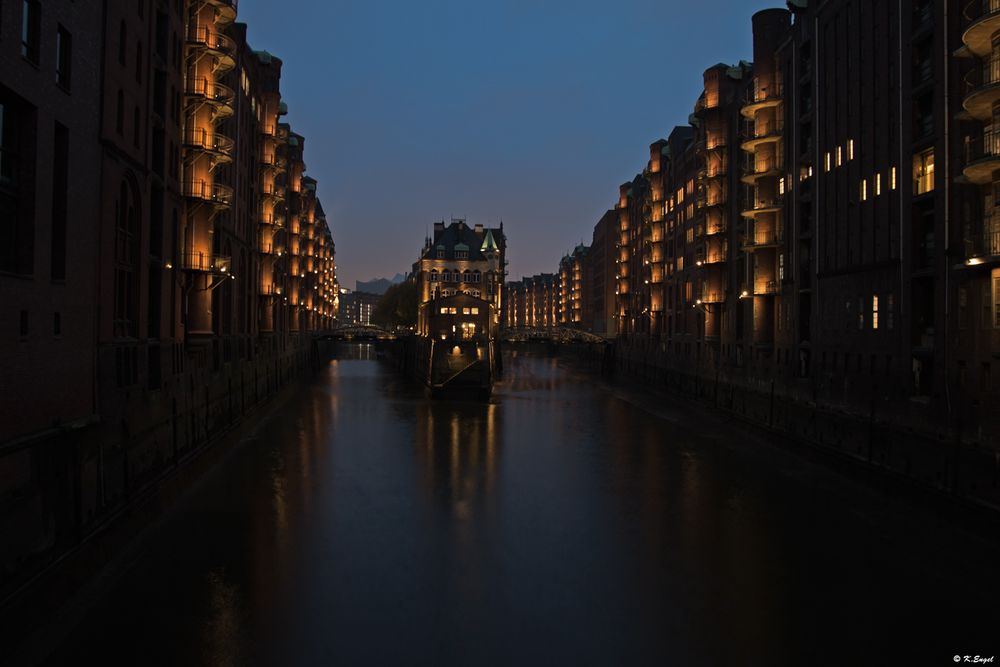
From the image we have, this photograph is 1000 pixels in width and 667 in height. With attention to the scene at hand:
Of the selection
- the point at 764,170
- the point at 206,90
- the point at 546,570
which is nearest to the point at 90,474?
the point at 546,570

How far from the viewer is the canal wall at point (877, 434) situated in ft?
67.9

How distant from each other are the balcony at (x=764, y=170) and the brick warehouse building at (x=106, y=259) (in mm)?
35363

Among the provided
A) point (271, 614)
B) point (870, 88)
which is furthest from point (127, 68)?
point (870, 88)

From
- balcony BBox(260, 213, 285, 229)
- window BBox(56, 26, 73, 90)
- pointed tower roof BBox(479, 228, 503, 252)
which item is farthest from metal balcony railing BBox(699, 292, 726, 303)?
pointed tower roof BBox(479, 228, 503, 252)

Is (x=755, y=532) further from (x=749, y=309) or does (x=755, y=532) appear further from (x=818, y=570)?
(x=749, y=309)

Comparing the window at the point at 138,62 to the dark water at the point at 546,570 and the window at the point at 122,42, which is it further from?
the dark water at the point at 546,570

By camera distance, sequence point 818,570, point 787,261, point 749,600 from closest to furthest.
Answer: point 749,600 < point 818,570 < point 787,261

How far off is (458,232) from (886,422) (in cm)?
9961

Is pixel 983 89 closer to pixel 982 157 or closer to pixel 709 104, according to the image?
pixel 982 157

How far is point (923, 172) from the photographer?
3459cm

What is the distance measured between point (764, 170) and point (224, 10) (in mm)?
36379

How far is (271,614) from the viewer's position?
44.9 feet

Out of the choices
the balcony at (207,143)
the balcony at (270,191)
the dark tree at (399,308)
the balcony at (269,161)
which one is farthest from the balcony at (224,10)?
the dark tree at (399,308)

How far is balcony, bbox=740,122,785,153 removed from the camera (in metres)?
51.8
